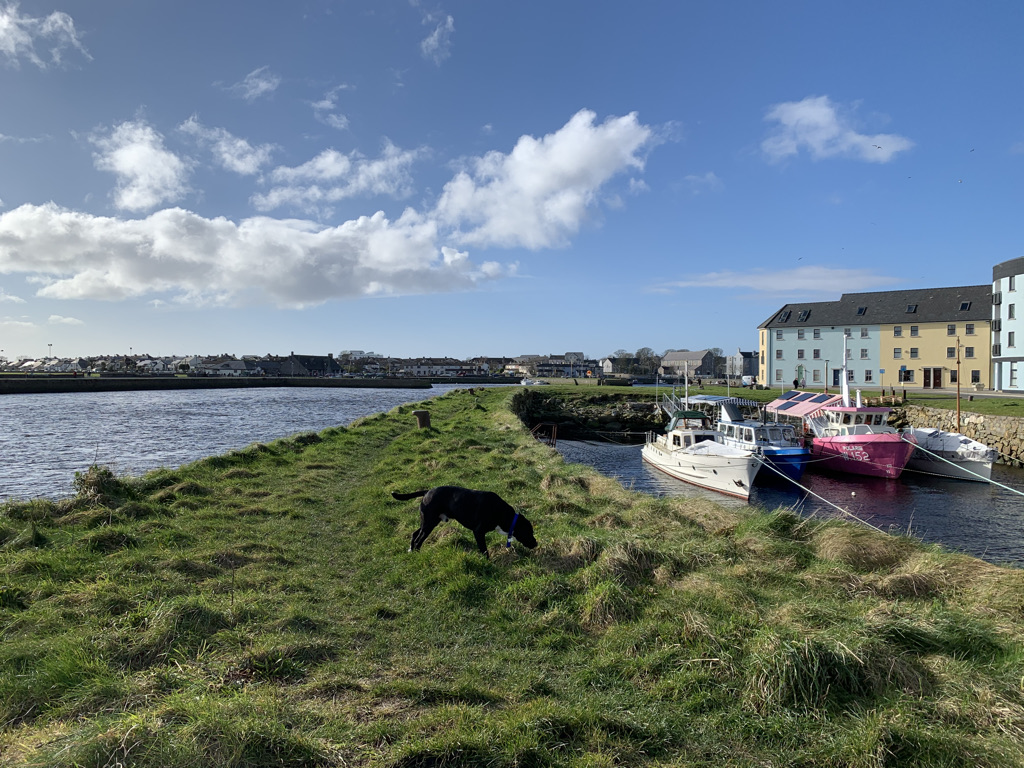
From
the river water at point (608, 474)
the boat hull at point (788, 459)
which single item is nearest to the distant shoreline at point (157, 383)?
the river water at point (608, 474)

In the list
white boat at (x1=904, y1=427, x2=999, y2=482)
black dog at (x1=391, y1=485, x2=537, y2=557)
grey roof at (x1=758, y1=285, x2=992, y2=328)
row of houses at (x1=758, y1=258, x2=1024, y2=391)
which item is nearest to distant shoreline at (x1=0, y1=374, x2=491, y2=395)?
row of houses at (x1=758, y1=258, x2=1024, y2=391)

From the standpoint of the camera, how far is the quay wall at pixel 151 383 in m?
84.9

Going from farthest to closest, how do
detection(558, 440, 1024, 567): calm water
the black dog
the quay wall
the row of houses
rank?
the quay wall
the row of houses
detection(558, 440, 1024, 567): calm water
the black dog

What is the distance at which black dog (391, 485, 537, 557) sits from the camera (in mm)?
9523

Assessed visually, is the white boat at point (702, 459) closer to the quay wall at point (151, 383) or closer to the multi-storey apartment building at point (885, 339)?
the multi-storey apartment building at point (885, 339)

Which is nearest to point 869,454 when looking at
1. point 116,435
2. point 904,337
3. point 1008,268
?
point 116,435

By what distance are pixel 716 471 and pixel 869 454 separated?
9.83m

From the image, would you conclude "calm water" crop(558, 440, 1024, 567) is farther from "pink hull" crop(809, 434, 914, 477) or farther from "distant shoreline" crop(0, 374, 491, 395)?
"distant shoreline" crop(0, 374, 491, 395)

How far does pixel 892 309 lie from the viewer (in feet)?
237

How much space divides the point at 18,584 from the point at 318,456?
554 inches

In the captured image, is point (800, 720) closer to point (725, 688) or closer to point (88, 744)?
point (725, 688)

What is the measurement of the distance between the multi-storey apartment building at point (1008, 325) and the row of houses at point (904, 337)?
0.33 feet

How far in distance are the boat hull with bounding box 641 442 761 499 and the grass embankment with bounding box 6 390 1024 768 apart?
1353 centimetres

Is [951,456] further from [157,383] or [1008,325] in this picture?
[157,383]
